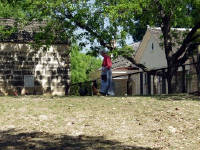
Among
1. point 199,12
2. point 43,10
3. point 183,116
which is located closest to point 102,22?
point 43,10

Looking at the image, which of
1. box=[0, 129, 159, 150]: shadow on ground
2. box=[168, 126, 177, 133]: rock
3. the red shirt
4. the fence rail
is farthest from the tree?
box=[0, 129, 159, 150]: shadow on ground

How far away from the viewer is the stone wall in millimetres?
21781

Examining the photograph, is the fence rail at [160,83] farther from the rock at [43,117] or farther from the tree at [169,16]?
the rock at [43,117]

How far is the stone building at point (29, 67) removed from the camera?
21797mm

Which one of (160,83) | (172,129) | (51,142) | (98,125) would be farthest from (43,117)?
(160,83)

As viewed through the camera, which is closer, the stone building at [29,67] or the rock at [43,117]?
the rock at [43,117]

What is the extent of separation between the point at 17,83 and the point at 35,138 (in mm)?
15804

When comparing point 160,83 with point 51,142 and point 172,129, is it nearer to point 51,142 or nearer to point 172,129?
point 172,129

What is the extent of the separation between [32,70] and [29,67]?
0.80ft

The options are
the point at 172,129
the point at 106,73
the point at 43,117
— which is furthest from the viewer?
the point at 106,73

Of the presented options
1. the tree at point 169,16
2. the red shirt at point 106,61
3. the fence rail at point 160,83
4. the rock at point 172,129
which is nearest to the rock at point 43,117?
the rock at point 172,129

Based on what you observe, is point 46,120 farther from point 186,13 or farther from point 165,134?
point 186,13

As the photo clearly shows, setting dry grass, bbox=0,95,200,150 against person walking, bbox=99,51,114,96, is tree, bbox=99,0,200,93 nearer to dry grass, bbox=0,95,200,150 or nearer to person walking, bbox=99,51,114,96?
person walking, bbox=99,51,114,96

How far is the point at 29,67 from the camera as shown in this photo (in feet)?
73.0
